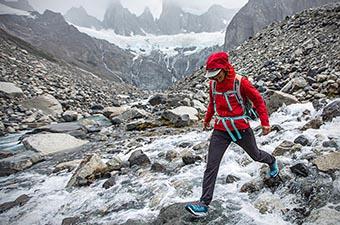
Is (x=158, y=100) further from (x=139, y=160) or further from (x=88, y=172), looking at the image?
(x=88, y=172)

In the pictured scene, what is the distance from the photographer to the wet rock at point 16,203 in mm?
6645

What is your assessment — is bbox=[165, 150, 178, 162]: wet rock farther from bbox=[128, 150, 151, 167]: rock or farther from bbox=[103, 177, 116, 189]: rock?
bbox=[103, 177, 116, 189]: rock

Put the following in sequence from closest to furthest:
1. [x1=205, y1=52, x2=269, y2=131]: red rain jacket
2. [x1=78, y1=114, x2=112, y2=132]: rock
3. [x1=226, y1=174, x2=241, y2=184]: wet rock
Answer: [x1=205, y1=52, x2=269, y2=131]: red rain jacket → [x1=226, y1=174, x2=241, y2=184]: wet rock → [x1=78, y1=114, x2=112, y2=132]: rock

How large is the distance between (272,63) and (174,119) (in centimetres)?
864

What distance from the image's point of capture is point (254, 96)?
4699mm

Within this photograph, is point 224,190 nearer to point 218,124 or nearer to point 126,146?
point 218,124

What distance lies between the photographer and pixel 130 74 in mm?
186250

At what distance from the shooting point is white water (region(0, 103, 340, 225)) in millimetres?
5320

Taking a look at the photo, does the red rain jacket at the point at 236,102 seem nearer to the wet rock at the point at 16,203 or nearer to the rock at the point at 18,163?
the wet rock at the point at 16,203

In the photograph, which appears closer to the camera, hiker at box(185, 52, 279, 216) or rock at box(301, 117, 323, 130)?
hiker at box(185, 52, 279, 216)

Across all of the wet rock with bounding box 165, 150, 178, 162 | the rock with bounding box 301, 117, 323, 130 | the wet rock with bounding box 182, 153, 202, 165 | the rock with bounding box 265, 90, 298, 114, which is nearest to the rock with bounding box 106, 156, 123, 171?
the wet rock with bounding box 165, 150, 178, 162

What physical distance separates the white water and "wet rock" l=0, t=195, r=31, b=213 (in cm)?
16

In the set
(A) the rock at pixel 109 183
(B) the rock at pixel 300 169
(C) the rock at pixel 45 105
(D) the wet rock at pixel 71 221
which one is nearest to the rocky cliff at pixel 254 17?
(C) the rock at pixel 45 105

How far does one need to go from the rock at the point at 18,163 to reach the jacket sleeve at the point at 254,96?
8152mm
